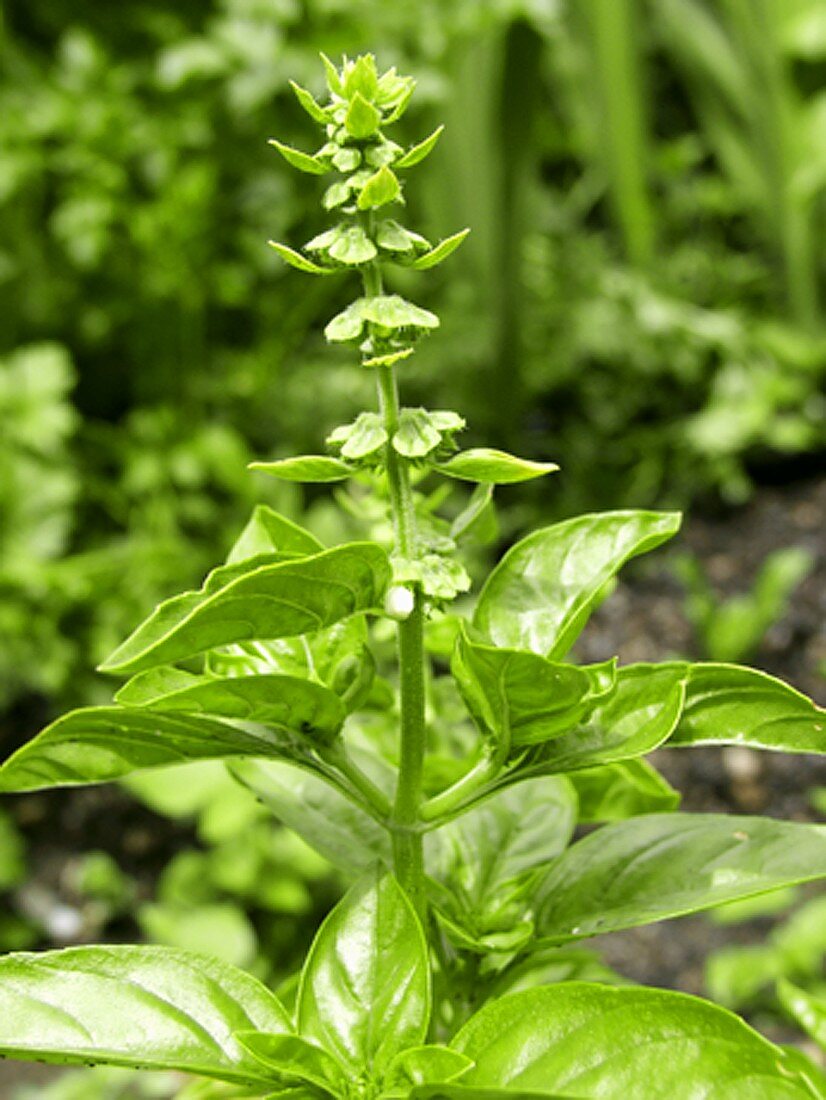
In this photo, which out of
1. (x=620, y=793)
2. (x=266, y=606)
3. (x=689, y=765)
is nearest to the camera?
(x=266, y=606)

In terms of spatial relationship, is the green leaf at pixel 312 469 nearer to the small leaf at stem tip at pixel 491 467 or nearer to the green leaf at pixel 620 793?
the small leaf at stem tip at pixel 491 467

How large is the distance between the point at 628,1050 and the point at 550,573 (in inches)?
7.0

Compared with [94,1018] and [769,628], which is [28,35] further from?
[94,1018]

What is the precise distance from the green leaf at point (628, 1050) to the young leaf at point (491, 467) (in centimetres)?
16

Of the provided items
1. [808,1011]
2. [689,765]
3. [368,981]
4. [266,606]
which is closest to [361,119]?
[266,606]

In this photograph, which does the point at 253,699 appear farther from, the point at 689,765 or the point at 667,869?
the point at 689,765

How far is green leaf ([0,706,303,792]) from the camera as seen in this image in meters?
0.42

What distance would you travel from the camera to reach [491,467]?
40cm

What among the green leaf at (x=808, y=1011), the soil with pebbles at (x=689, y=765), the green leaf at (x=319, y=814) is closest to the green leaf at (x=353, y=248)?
the green leaf at (x=319, y=814)

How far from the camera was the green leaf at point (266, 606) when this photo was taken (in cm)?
35

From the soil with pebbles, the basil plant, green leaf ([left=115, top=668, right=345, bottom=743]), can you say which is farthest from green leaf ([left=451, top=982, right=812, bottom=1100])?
the soil with pebbles

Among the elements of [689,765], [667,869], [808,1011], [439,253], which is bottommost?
[689,765]

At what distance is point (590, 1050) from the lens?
0.37m

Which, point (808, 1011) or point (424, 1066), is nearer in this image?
point (424, 1066)
